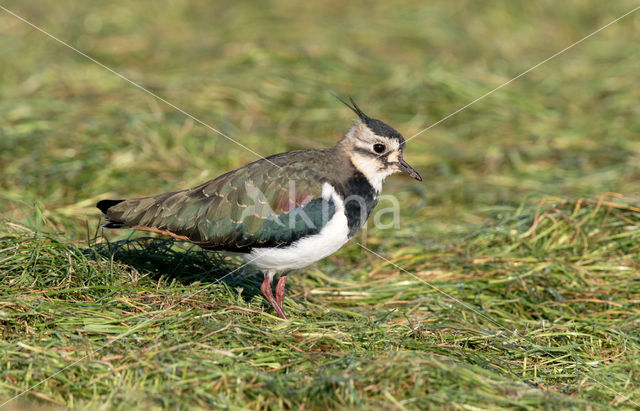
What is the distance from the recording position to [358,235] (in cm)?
913

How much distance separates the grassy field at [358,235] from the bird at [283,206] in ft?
1.51

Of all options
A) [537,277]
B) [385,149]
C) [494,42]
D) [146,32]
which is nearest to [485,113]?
[494,42]

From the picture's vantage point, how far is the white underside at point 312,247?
6.27m

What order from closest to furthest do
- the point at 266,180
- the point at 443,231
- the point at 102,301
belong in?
the point at 102,301
the point at 266,180
the point at 443,231

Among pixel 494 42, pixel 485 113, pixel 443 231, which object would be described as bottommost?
pixel 443 231

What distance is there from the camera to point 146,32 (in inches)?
607

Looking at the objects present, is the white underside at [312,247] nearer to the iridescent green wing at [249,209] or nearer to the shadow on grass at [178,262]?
the iridescent green wing at [249,209]

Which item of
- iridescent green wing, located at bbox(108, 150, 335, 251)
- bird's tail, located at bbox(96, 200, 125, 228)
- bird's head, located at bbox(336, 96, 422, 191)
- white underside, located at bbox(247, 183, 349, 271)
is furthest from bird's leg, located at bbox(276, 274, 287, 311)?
bird's tail, located at bbox(96, 200, 125, 228)

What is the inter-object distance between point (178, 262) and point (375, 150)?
2.35 meters

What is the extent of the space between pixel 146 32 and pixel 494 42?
318 inches

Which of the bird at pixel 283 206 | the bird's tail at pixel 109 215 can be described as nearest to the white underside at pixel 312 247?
the bird at pixel 283 206

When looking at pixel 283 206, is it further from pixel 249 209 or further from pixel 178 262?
pixel 178 262

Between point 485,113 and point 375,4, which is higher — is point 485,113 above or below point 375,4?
below

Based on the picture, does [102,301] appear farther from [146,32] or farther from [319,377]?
[146,32]
